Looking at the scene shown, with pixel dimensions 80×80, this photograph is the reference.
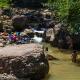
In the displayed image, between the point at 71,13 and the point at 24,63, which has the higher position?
the point at 71,13

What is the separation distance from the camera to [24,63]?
19.6 m

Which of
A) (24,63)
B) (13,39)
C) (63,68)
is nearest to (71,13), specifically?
(63,68)

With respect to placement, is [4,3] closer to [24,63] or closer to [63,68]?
[63,68]

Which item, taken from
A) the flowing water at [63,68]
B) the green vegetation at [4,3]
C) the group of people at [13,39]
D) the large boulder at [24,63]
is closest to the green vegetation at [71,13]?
the flowing water at [63,68]

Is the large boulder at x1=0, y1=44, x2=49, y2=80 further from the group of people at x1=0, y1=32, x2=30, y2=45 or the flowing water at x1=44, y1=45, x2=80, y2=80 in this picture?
the group of people at x1=0, y1=32, x2=30, y2=45

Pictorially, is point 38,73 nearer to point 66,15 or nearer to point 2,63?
point 2,63

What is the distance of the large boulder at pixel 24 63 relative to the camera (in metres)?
19.6

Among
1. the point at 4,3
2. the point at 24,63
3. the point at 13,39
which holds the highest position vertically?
the point at 24,63

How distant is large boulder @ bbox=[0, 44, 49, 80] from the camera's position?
64.2 ft

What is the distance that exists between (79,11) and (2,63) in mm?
10401

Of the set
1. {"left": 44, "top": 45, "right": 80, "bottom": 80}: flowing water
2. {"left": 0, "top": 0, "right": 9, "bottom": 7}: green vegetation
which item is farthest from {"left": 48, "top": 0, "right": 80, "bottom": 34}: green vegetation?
{"left": 0, "top": 0, "right": 9, "bottom": 7}: green vegetation

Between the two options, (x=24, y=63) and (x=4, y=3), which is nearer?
(x=24, y=63)

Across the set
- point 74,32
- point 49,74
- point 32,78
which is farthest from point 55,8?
point 32,78

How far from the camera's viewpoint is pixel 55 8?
32.0 m
